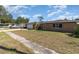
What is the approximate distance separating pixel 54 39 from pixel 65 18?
40 cm

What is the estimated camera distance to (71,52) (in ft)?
12.2

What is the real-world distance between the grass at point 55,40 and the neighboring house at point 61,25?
0.11 metres

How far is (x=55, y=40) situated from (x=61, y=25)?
12.5 inches

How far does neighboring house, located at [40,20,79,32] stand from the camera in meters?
3.89

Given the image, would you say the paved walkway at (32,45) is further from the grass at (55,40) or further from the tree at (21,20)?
the tree at (21,20)

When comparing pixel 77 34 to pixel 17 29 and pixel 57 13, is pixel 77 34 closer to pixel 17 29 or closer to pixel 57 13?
pixel 57 13

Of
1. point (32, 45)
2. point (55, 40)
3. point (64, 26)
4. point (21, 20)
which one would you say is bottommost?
point (32, 45)

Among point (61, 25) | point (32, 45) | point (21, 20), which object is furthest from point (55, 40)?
point (21, 20)

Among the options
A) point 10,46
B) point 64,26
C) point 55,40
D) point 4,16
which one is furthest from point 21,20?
point 64,26

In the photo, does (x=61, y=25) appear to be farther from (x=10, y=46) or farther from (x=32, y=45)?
(x=10, y=46)

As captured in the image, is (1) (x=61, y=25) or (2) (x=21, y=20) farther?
(1) (x=61, y=25)

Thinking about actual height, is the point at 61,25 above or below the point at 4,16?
below

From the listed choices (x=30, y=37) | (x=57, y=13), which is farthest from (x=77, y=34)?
(x=30, y=37)

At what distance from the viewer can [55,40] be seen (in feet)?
12.8
